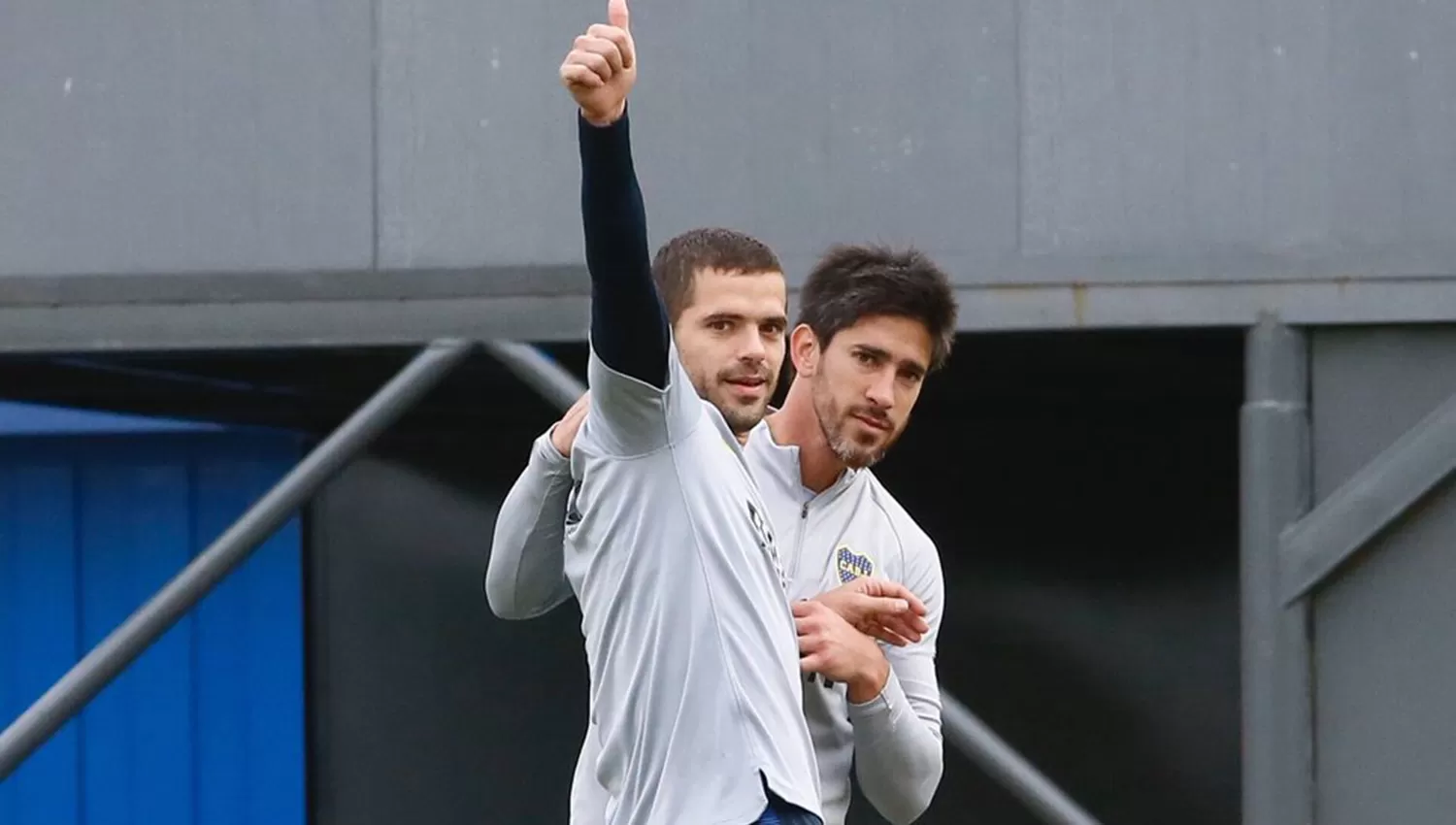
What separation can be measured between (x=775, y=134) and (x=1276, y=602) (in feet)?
4.91

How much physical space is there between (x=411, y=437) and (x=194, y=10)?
7.35 feet

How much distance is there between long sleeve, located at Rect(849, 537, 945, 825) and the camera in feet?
10.8

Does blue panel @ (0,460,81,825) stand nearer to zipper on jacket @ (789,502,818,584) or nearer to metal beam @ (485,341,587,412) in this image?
metal beam @ (485,341,587,412)

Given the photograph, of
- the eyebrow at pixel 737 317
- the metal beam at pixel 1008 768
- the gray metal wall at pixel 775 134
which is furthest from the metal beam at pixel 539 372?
the eyebrow at pixel 737 317

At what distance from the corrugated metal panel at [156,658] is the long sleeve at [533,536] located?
384 centimetres

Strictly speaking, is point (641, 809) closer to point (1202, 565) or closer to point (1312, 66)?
point (1312, 66)

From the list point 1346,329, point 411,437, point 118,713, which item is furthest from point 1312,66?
point 118,713

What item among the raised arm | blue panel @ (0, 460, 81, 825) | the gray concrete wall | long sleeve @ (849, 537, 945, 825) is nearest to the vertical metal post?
long sleeve @ (849, 537, 945, 825)

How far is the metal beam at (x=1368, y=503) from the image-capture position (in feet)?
14.7

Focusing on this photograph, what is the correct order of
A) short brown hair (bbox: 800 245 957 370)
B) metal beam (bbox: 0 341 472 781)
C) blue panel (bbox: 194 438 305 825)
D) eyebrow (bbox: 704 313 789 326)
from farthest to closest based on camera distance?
blue panel (bbox: 194 438 305 825) < metal beam (bbox: 0 341 472 781) < short brown hair (bbox: 800 245 957 370) < eyebrow (bbox: 704 313 789 326)

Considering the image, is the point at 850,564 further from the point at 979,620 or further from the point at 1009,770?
the point at 979,620

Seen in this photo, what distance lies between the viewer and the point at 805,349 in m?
3.52

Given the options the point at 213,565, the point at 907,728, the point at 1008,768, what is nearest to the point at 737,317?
the point at 907,728

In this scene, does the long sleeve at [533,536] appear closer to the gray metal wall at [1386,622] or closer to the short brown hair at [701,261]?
the short brown hair at [701,261]
